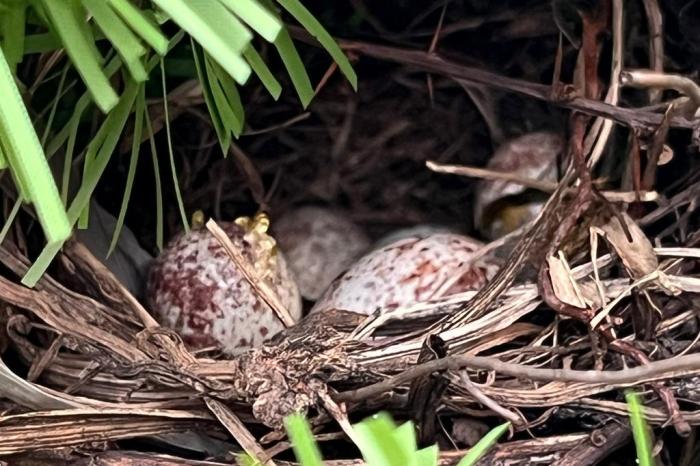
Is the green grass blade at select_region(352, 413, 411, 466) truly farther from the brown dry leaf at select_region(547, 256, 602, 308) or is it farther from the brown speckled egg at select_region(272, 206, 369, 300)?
the brown speckled egg at select_region(272, 206, 369, 300)

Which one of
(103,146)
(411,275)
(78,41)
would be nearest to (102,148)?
(103,146)

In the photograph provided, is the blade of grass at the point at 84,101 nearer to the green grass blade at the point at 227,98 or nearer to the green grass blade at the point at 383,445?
the green grass blade at the point at 227,98

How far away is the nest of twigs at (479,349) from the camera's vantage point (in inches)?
21.6

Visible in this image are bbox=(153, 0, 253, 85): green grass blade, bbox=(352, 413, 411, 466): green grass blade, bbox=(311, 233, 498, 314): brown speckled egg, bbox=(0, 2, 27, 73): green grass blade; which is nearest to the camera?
bbox=(352, 413, 411, 466): green grass blade

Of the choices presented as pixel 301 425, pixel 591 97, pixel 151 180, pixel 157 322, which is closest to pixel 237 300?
pixel 157 322

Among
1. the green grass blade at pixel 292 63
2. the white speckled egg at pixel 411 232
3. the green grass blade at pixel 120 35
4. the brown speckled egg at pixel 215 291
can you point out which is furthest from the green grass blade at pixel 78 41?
the white speckled egg at pixel 411 232

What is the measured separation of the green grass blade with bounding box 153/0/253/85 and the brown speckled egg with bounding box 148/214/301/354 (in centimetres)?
28

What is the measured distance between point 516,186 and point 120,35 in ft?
1.17

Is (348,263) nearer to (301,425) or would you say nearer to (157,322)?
(157,322)

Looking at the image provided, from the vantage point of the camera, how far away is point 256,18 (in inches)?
16.6

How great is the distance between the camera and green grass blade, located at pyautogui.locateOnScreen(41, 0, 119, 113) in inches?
18.9

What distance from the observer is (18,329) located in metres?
0.63

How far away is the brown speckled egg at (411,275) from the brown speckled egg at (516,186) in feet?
0.16

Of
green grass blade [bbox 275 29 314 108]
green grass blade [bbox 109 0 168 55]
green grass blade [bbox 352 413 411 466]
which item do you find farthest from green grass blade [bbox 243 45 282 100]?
green grass blade [bbox 352 413 411 466]
